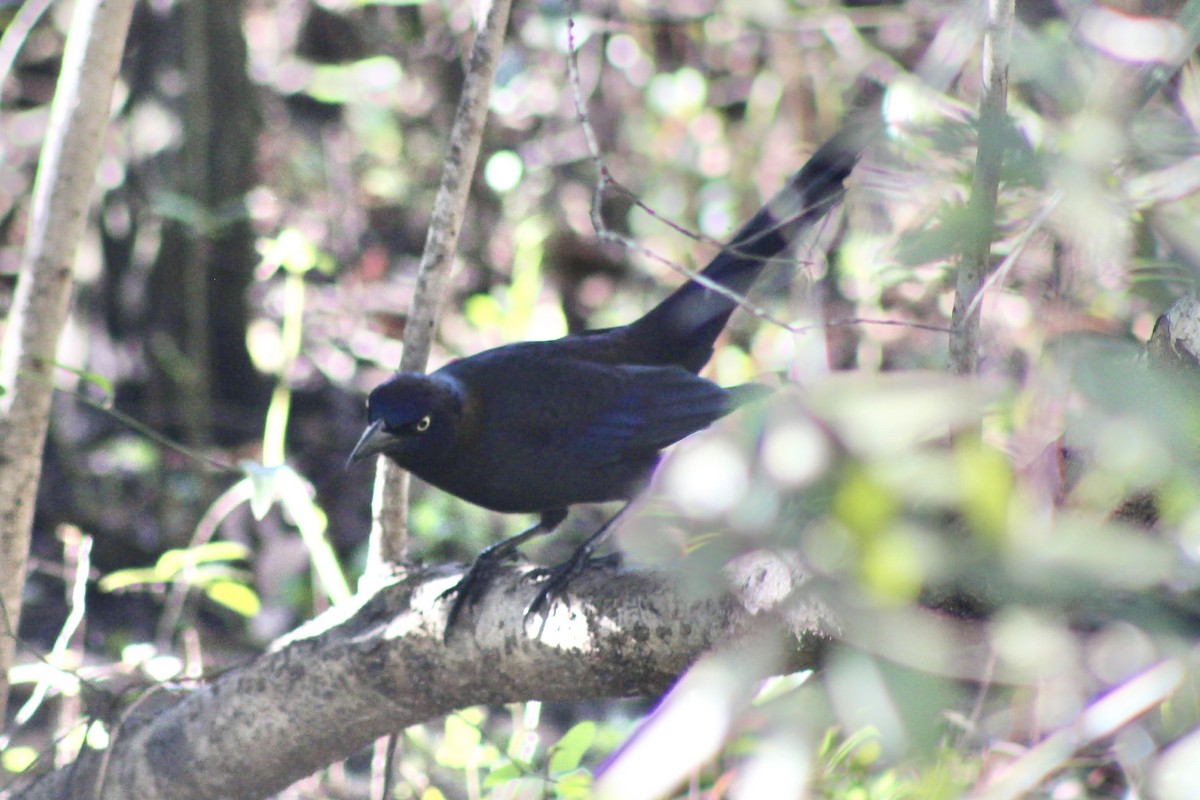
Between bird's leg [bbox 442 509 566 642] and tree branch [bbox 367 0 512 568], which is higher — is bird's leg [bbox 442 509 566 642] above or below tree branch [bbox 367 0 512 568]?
below

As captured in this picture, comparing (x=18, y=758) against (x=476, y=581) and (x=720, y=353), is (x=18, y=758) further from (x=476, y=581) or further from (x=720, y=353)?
(x=720, y=353)

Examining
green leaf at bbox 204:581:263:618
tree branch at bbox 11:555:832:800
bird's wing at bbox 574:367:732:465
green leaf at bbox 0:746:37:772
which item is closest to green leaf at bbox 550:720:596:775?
tree branch at bbox 11:555:832:800

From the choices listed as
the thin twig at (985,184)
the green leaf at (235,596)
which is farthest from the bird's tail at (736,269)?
the green leaf at (235,596)

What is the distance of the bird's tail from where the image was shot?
336 centimetres

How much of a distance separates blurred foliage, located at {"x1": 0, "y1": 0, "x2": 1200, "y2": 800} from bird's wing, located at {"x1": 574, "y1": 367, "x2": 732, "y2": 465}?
0.48 m

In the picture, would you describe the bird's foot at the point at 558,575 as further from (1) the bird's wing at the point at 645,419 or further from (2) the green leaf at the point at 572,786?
(1) the bird's wing at the point at 645,419

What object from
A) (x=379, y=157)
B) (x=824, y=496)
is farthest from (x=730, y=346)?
(x=824, y=496)

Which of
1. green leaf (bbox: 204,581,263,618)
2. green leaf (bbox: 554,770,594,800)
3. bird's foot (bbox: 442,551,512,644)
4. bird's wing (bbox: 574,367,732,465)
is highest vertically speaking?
bird's foot (bbox: 442,551,512,644)

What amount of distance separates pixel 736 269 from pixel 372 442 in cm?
130

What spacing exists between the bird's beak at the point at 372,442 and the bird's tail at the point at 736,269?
3.15 ft

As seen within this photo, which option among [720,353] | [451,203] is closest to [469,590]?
[451,203]

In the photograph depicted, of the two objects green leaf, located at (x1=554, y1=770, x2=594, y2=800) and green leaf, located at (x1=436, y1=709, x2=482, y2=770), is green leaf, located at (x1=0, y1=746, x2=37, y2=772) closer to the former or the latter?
green leaf, located at (x1=436, y1=709, x2=482, y2=770)

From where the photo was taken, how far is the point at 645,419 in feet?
12.1

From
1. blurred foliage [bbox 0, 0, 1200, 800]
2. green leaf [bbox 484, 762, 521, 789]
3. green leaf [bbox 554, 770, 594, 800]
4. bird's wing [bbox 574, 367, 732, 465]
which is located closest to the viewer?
blurred foliage [bbox 0, 0, 1200, 800]
